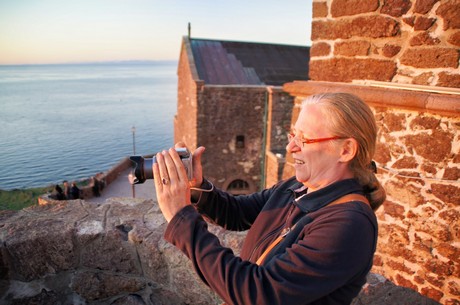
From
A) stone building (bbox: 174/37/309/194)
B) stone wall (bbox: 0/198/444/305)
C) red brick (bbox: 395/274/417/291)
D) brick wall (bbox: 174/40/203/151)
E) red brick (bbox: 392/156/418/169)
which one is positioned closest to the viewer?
stone wall (bbox: 0/198/444/305)

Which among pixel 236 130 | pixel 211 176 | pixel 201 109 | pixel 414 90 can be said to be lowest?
pixel 211 176

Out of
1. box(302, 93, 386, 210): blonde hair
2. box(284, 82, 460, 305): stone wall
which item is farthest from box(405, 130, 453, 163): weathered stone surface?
box(302, 93, 386, 210): blonde hair

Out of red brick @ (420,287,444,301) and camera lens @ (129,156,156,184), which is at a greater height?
camera lens @ (129,156,156,184)

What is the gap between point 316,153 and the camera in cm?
143

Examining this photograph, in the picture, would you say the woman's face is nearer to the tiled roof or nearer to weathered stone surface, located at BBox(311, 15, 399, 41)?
weathered stone surface, located at BBox(311, 15, 399, 41)

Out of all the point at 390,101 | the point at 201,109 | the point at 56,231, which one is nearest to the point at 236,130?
the point at 201,109

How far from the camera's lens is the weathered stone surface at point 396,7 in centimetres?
296

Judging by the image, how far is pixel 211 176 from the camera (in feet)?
47.8

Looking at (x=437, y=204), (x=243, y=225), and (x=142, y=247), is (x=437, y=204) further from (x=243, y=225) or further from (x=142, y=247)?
(x=142, y=247)

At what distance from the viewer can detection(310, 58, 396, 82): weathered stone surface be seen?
10.5 feet

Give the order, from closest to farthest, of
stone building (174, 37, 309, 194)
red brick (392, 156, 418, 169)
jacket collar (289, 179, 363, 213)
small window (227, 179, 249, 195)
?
jacket collar (289, 179, 363, 213), red brick (392, 156, 418, 169), stone building (174, 37, 309, 194), small window (227, 179, 249, 195)

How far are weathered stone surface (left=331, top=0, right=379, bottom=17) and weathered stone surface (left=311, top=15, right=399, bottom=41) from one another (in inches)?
2.5

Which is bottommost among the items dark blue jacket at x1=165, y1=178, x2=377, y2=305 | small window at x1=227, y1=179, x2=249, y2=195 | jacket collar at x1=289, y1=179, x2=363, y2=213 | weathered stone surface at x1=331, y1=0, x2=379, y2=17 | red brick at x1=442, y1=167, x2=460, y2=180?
small window at x1=227, y1=179, x2=249, y2=195

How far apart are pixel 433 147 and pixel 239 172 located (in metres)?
11.9
